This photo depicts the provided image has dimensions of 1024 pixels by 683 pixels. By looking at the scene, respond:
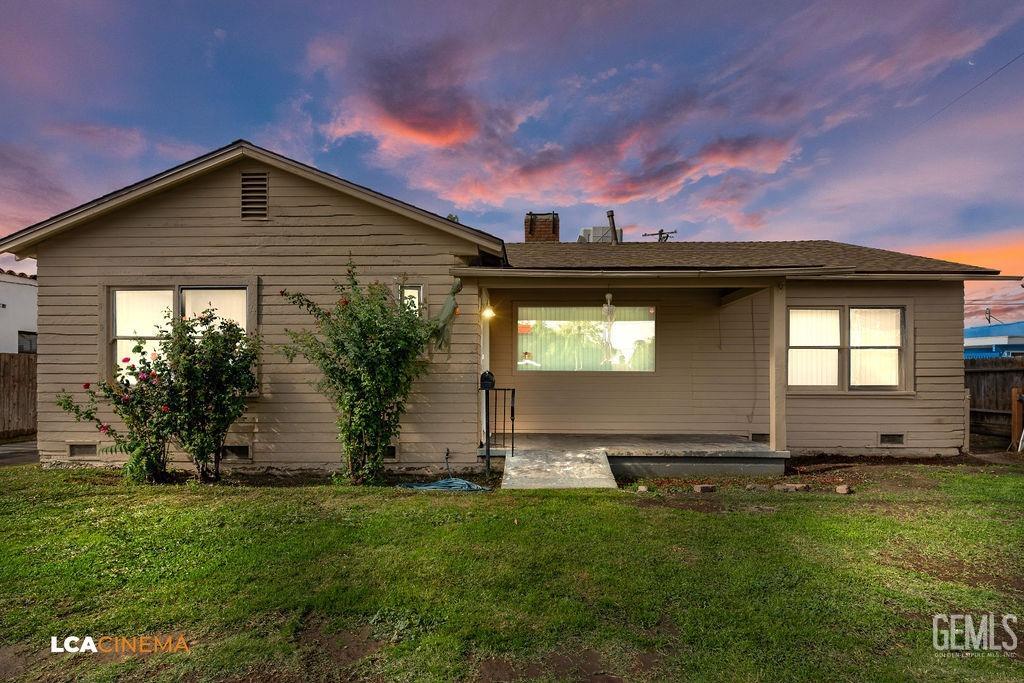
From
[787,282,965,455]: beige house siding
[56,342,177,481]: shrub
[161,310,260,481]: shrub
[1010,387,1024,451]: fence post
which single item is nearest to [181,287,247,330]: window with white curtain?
[161,310,260,481]: shrub

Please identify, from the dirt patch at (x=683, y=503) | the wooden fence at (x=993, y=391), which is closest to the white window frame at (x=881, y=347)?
the wooden fence at (x=993, y=391)

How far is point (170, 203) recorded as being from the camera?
7199 mm

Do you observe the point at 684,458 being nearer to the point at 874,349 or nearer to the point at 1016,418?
the point at 874,349

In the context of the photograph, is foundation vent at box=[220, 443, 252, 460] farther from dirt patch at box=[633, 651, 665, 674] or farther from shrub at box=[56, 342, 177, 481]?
dirt patch at box=[633, 651, 665, 674]

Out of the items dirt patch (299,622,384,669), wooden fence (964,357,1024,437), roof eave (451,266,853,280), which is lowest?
dirt patch (299,622,384,669)

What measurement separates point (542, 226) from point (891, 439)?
9.21 m

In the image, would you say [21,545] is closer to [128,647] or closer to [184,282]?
[128,647]

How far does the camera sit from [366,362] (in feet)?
20.5

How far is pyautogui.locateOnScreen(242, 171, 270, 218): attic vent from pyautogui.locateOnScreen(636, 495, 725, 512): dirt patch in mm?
6887

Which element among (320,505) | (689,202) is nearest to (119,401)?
(320,505)

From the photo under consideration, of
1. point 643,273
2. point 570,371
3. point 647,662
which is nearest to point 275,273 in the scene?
point 570,371

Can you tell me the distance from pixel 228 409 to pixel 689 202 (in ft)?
46.4

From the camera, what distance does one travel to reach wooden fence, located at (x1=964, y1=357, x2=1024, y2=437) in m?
9.67

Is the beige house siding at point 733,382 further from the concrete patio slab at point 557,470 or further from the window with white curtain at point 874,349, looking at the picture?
the concrete patio slab at point 557,470
